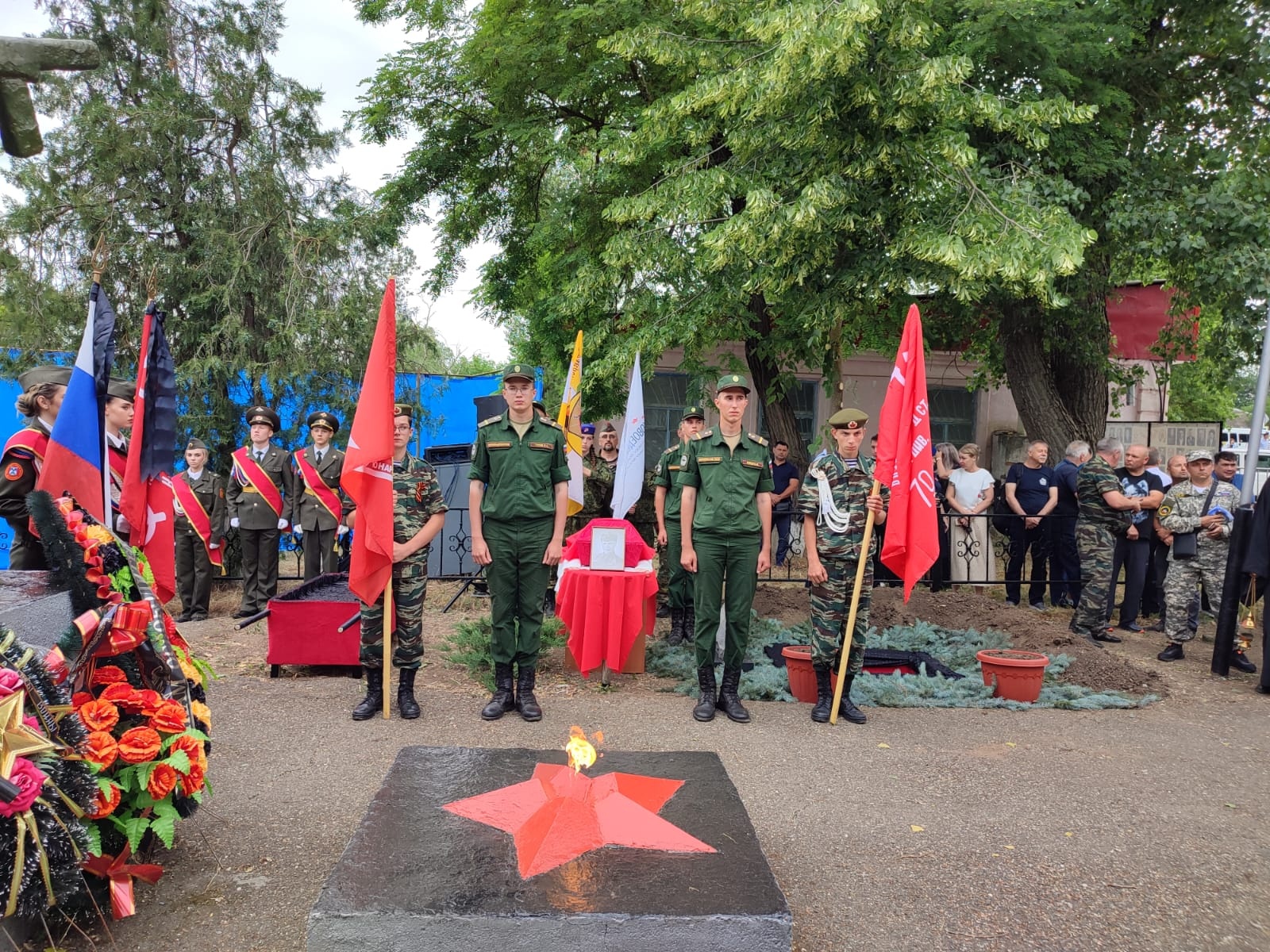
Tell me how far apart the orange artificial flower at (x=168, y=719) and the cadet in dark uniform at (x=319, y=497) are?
17.2 ft

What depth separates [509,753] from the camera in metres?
3.59

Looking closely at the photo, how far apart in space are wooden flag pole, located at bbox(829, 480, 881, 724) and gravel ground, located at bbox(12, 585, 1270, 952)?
226 millimetres

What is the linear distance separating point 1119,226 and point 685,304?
15.5ft

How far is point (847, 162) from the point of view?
8.63 meters

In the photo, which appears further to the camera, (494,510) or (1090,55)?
(1090,55)

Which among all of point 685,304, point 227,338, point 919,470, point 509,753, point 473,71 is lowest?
point 509,753

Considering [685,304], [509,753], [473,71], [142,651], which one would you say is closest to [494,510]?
[509,753]

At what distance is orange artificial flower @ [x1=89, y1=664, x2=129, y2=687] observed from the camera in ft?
10.1

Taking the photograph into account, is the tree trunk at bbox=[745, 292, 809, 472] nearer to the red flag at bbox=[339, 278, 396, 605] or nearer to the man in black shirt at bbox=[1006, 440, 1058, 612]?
the man in black shirt at bbox=[1006, 440, 1058, 612]

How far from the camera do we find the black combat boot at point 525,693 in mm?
5449

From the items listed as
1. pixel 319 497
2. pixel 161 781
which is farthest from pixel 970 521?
pixel 161 781

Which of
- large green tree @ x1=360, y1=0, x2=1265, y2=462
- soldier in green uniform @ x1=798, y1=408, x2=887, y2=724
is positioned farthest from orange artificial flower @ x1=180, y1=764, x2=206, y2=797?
large green tree @ x1=360, y1=0, x2=1265, y2=462

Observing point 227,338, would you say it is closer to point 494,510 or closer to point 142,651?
point 494,510

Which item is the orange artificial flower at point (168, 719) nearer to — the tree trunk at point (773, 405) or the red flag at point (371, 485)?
the red flag at point (371, 485)
